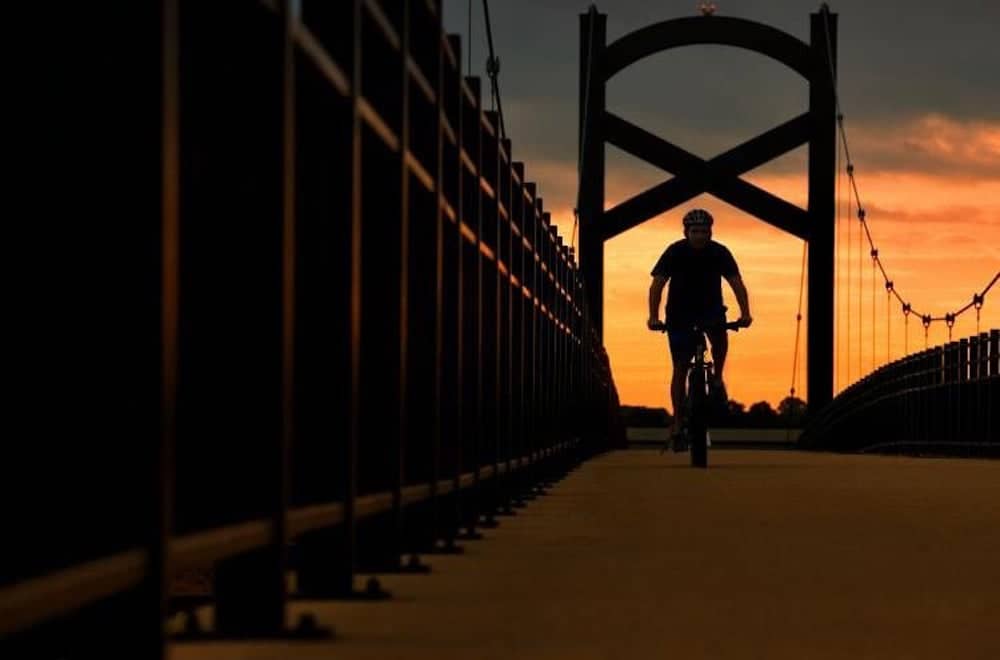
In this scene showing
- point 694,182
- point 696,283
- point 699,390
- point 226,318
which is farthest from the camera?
point 694,182

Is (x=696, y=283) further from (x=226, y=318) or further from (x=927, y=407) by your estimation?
(x=927, y=407)

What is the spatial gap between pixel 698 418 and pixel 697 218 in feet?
3.99

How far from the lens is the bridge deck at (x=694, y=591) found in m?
3.96

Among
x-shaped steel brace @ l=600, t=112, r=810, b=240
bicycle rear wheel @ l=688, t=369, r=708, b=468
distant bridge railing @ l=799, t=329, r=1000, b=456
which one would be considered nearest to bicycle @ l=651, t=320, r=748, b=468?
bicycle rear wheel @ l=688, t=369, r=708, b=468

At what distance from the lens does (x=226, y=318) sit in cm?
352

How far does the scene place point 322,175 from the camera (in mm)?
4305

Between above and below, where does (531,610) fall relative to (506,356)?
below

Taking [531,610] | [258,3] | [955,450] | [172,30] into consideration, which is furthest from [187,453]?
[955,450]

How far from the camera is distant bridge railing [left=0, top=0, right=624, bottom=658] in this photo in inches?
101

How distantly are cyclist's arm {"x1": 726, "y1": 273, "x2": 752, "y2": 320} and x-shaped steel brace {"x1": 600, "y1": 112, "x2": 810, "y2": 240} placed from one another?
2339 centimetres

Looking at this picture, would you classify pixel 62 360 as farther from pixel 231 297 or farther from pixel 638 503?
pixel 638 503

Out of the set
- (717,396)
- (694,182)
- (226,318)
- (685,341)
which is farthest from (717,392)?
(694,182)

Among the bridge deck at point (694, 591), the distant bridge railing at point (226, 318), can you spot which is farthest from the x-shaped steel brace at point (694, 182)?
the distant bridge railing at point (226, 318)

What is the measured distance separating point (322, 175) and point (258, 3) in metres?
0.88
